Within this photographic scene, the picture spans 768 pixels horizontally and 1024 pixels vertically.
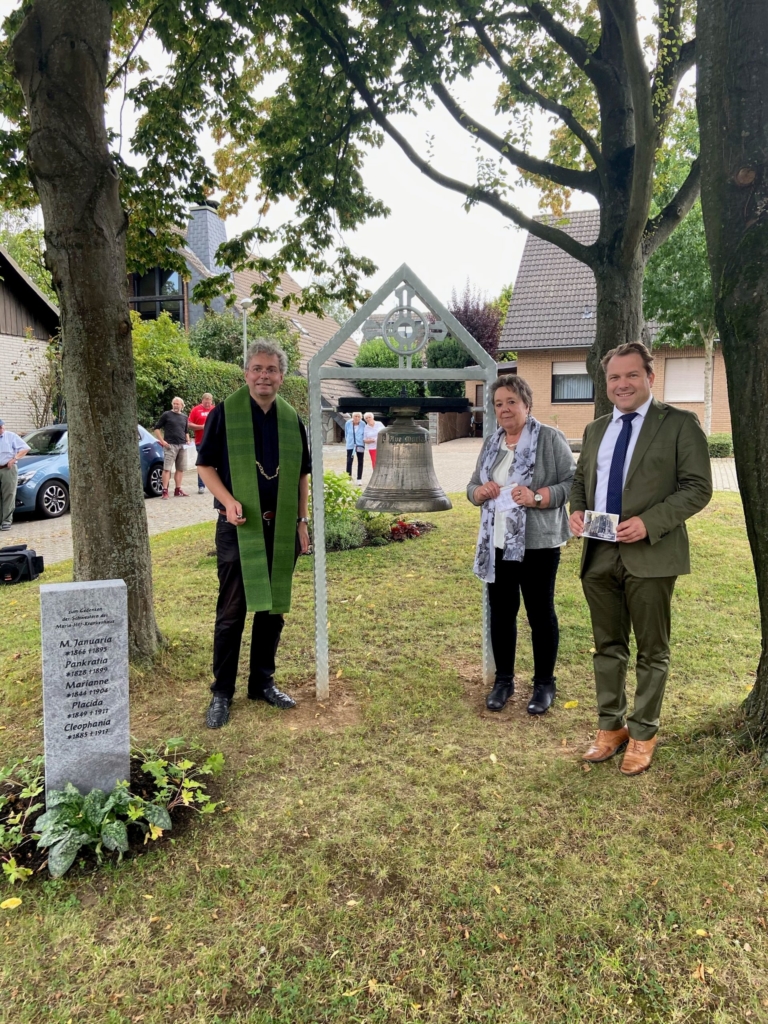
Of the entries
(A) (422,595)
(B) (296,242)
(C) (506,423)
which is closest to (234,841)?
(C) (506,423)

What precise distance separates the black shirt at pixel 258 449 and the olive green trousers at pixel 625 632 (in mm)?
Result: 1784

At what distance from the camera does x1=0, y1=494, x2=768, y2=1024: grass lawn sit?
2254 millimetres

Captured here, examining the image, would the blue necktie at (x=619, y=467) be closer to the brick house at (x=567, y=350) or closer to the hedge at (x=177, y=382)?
the hedge at (x=177, y=382)

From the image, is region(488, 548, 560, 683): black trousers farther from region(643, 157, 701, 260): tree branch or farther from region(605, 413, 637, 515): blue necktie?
region(643, 157, 701, 260): tree branch

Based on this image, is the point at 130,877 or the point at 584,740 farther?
the point at 584,740

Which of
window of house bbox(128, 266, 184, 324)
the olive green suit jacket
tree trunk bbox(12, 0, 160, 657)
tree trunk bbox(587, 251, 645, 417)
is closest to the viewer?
the olive green suit jacket

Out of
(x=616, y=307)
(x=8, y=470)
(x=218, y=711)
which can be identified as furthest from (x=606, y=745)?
(x=8, y=470)

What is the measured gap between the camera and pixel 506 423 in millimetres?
4012

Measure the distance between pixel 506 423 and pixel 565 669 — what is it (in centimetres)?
195

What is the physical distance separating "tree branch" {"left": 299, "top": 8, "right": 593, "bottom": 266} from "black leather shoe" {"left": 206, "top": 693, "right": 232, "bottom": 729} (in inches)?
212

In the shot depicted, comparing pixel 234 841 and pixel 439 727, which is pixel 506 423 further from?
pixel 234 841

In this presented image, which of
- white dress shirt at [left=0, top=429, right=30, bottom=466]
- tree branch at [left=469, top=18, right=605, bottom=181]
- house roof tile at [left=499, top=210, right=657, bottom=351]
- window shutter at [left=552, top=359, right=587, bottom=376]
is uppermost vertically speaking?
house roof tile at [left=499, top=210, right=657, bottom=351]

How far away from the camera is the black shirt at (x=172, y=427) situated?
47.1 feet

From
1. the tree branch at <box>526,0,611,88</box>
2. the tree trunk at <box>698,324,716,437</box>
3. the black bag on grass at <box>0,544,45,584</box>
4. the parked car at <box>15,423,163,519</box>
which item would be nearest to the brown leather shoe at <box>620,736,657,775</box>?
the tree branch at <box>526,0,611,88</box>
